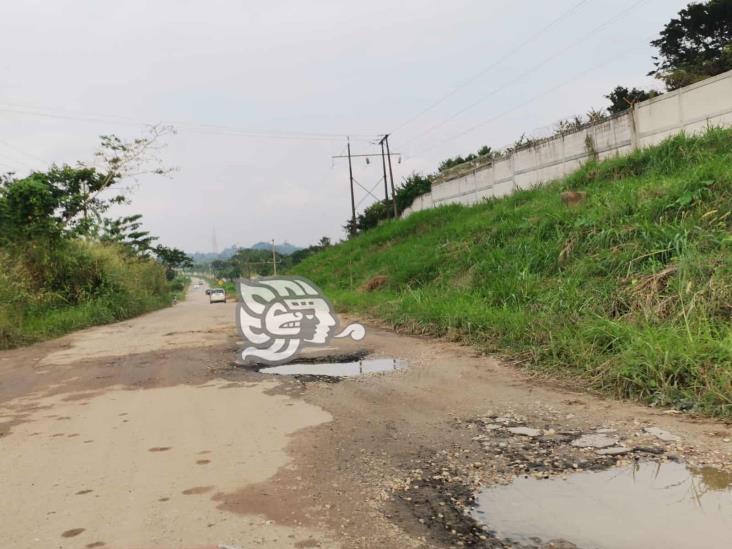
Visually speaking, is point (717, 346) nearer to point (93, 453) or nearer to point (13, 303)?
point (93, 453)

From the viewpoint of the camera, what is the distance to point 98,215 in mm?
19141

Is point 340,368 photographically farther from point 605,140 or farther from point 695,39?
point 695,39

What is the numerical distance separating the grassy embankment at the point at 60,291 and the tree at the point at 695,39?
2098cm

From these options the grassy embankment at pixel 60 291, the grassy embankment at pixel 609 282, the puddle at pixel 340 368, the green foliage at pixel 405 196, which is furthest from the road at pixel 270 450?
the green foliage at pixel 405 196

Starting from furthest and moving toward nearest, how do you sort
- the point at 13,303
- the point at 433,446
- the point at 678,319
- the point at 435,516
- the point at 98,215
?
the point at 98,215 → the point at 13,303 → the point at 678,319 → the point at 433,446 → the point at 435,516

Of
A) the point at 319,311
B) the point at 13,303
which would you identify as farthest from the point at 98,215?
the point at 319,311

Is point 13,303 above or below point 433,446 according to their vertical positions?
above

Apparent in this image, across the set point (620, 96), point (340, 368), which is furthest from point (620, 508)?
point (620, 96)

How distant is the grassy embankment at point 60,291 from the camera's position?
12320 mm

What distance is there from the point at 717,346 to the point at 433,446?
→ 282 centimetres

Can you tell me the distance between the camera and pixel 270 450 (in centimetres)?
385

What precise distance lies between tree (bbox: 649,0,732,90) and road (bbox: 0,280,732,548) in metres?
19.4

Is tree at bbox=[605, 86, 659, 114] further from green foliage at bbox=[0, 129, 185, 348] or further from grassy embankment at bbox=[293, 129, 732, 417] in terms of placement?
green foliage at bbox=[0, 129, 185, 348]

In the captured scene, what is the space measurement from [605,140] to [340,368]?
12.7m
